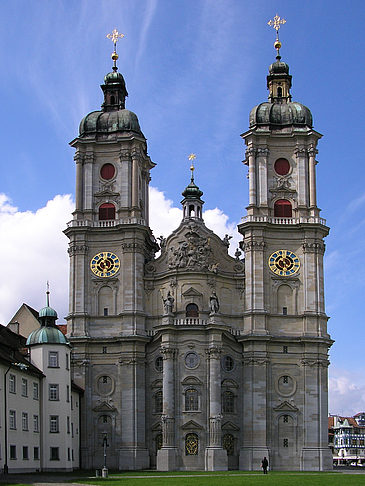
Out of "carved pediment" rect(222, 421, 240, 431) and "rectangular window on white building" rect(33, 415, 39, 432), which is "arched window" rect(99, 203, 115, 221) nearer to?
"carved pediment" rect(222, 421, 240, 431)

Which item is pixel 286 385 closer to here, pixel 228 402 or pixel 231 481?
pixel 228 402

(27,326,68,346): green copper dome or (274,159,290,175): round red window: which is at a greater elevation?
(274,159,290,175): round red window

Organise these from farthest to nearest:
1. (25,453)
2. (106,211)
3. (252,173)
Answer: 1. (106,211)
2. (252,173)
3. (25,453)

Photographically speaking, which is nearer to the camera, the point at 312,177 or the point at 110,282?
the point at 110,282

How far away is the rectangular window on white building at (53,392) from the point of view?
72938 millimetres

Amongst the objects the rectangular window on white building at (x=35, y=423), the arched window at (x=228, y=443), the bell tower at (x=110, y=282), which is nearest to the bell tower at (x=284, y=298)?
the arched window at (x=228, y=443)

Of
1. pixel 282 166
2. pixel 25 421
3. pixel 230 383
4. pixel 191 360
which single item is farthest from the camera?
pixel 282 166

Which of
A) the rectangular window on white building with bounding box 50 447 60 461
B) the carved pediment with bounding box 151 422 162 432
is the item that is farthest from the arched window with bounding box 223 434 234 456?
the rectangular window on white building with bounding box 50 447 60 461

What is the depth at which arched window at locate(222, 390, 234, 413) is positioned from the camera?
286 ft

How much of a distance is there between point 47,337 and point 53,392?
14.0 ft

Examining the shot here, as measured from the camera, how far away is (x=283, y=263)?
90.4 meters

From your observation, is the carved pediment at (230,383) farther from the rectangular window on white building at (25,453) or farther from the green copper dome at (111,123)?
the green copper dome at (111,123)

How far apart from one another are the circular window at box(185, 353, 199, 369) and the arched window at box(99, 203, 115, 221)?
1649 centimetres

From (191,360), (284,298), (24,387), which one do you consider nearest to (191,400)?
(191,360)
